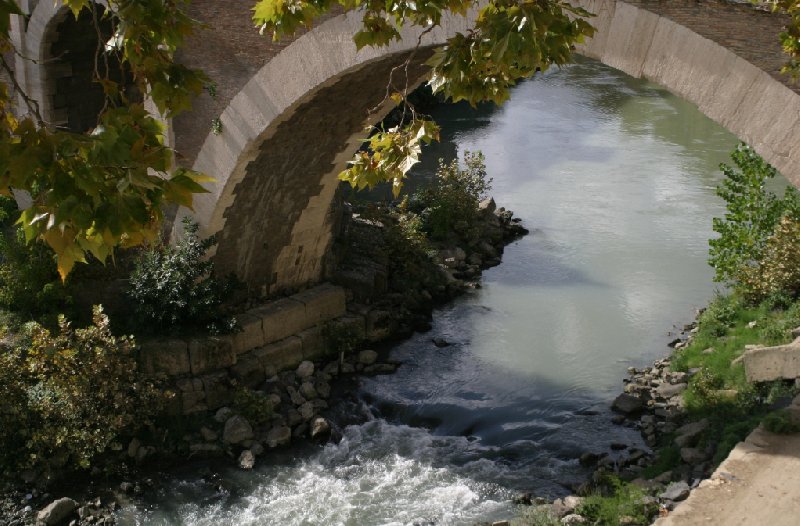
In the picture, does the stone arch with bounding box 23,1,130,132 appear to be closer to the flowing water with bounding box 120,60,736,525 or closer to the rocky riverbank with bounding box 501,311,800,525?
the flowing water with bounding box 120,60,736,525

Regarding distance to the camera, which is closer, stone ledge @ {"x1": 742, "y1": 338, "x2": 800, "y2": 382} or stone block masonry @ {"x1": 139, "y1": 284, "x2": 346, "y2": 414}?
stone ledge @ {"x1": 742, "y1": 338, "x2": 800, "y2": 382}

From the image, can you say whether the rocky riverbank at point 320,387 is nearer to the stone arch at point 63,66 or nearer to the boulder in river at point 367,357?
the boulder in river at point 367,357

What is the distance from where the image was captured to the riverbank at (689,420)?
5.87 m

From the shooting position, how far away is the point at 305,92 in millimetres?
7082

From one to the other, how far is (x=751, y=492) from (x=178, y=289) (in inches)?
175

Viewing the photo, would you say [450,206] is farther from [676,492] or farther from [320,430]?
[676,492]

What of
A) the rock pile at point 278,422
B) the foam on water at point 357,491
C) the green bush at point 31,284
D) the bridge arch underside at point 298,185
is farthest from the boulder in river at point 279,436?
the green bush at point 31,284

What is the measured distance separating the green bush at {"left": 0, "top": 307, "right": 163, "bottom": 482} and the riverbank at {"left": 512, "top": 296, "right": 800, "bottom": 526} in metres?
2.91

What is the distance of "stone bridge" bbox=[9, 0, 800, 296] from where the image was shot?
16.9ft

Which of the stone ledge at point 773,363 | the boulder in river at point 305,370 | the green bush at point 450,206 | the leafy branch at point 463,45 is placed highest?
the leafy branch at point 463,45

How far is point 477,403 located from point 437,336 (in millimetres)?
1313

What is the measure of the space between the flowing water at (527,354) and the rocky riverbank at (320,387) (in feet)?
0.58

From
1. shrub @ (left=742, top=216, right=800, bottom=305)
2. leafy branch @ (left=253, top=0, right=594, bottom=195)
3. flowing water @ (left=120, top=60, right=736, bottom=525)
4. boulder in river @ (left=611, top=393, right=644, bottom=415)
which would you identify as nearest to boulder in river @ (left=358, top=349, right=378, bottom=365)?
flowing water @ (left=120, top=60, right=736, bottom=525)

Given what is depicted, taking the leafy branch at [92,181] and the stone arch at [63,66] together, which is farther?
the stone arch at [63,66]
